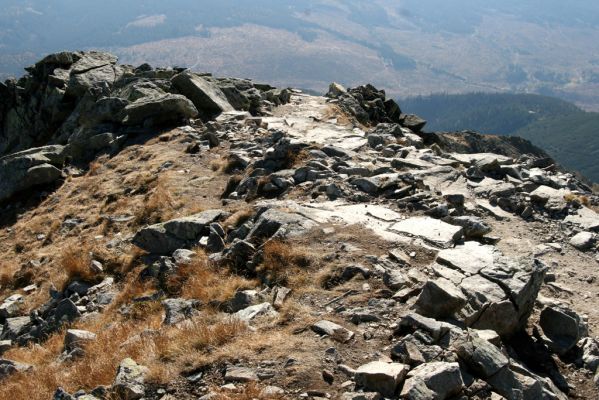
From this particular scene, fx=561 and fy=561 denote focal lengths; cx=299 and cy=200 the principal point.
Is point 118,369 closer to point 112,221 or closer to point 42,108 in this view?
point 112,221

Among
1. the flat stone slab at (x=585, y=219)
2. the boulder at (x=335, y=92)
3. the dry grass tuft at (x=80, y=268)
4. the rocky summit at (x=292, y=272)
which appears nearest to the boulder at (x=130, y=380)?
the rocky summit at (x=292, y=272)

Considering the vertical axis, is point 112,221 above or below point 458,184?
below

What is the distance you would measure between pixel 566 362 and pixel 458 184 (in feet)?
34.3

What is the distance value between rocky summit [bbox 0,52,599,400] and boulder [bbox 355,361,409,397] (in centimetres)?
2

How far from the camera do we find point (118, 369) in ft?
32.8

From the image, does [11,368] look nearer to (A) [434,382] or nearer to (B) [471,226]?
(A) [434,382]

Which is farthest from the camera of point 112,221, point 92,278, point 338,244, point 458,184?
point 112,221

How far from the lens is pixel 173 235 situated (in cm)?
1803

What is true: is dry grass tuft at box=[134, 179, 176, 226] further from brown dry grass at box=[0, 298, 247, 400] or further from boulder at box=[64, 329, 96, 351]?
brown dry grass at box=[0, 298, 247, 400]

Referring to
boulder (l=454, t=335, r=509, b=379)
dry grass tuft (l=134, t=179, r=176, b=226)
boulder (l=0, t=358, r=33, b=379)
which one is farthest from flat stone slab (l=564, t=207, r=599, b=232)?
boulder (l=0, t=358, r=33, b=379)

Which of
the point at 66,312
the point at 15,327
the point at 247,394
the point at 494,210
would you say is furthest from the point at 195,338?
the point at 494,210

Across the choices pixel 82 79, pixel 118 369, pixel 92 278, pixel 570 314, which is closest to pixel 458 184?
pixel 570 314

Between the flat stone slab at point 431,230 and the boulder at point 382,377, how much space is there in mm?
5997

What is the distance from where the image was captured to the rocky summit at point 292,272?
A: 32.2 feet
